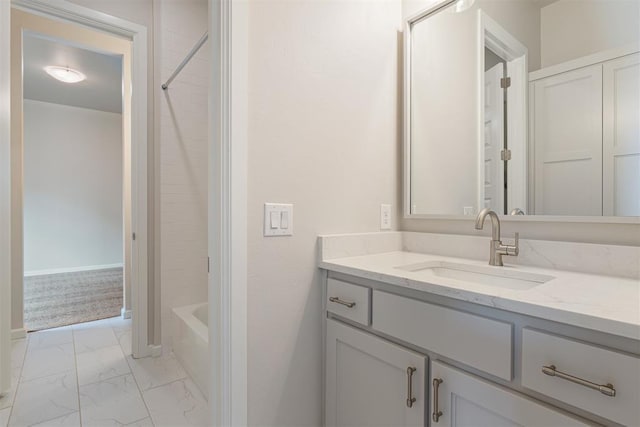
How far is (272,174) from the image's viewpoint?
1.13m

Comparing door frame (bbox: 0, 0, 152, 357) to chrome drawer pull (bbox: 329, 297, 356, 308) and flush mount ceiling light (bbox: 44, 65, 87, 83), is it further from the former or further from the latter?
flush mount ceiling light (bbox: 44, 65, 87, 83)

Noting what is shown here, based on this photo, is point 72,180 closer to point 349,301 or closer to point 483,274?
point 349,301

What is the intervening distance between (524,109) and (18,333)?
348cm

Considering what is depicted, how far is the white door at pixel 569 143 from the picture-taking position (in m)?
1.08

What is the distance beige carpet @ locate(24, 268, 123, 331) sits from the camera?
2.77m

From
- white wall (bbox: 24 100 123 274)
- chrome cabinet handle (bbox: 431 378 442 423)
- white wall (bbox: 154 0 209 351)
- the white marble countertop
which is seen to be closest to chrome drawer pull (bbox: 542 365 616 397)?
the white marble countertop

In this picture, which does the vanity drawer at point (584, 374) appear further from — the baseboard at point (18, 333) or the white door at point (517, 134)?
the baseboard at point (18, 333)

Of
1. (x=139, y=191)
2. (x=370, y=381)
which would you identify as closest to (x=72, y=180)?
(x=139, y=191)

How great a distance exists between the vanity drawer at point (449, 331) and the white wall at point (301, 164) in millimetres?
336

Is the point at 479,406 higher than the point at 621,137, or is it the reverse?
the point at 621,137

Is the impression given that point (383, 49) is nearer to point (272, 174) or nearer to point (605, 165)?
point (272, 174)

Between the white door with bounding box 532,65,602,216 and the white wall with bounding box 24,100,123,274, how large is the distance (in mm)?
5847

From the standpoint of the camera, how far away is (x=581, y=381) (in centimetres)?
63

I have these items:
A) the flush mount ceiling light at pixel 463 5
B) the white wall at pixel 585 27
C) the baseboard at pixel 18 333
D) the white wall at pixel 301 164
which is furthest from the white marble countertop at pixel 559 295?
the baseboard at pixel 18 333
